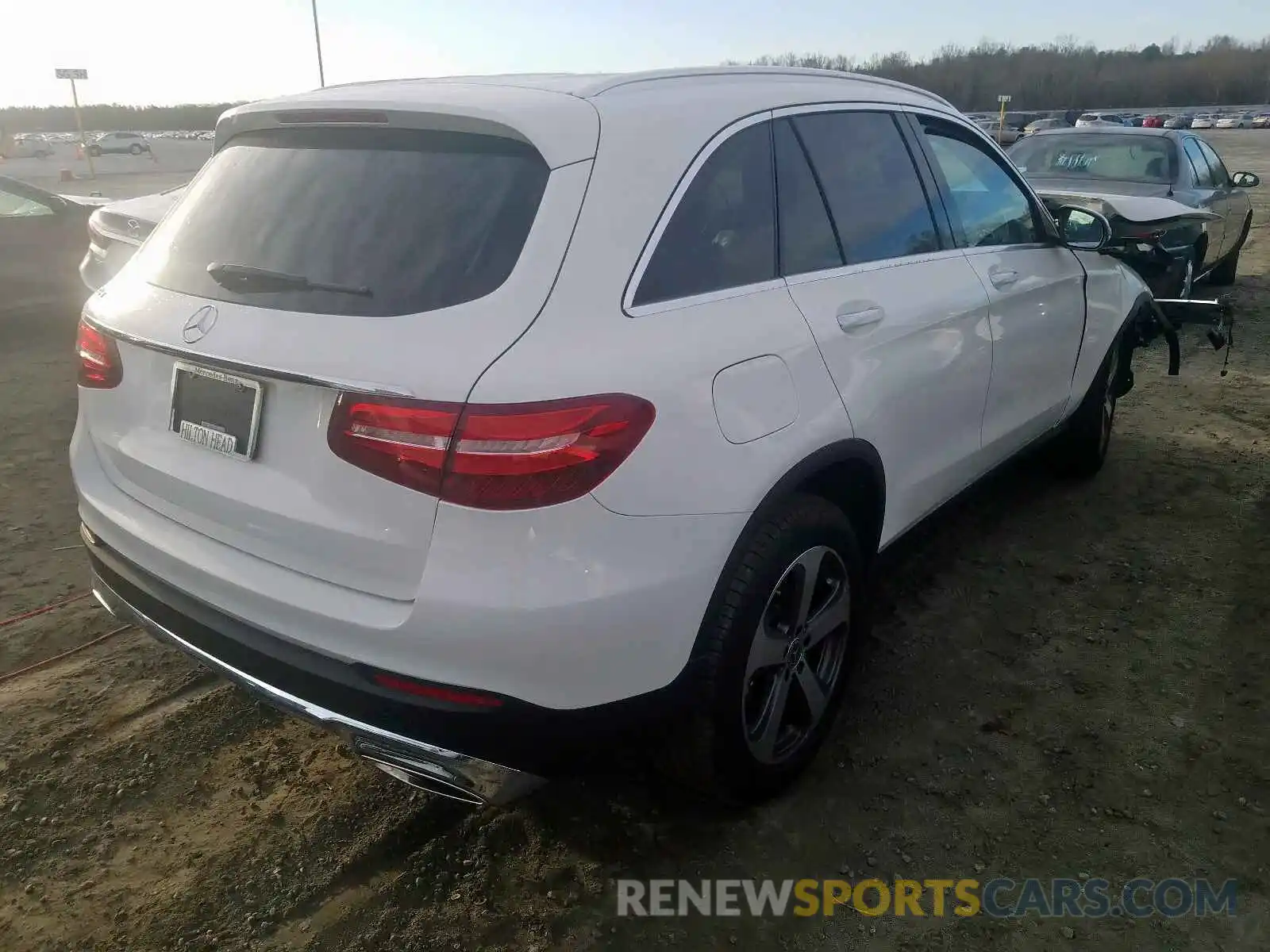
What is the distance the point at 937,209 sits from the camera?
129 inches

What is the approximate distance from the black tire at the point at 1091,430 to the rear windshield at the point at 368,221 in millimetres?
3210

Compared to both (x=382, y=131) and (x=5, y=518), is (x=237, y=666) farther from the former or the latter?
(x=5, y=518)

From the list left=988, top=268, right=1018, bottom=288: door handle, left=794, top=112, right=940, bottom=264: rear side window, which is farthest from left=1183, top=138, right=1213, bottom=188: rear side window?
left=794, top=112, right=940, bottom=264: rear side window

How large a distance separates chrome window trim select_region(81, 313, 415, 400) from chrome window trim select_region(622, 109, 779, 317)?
52cm

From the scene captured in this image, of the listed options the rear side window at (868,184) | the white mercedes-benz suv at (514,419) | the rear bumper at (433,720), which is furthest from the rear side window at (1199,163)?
the rear bumper at (433,720)

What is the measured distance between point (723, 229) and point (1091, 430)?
308 cm

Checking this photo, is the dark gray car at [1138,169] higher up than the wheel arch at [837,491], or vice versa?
the dark gray car at [1138,169]

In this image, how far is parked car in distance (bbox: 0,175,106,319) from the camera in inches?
351

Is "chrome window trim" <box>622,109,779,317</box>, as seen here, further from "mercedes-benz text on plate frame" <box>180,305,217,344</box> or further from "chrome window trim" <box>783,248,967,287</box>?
"mercedes-benz text on plate frame" <box>180,305,217,344</box>

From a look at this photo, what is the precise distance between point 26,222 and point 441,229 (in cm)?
870

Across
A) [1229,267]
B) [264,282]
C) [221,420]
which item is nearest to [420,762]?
[221,420]

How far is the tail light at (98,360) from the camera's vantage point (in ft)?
8.05

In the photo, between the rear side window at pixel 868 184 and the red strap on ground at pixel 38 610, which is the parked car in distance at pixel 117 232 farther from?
the rear side window at pixel 868 184

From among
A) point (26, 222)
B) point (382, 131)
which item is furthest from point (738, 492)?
point (26, 222)
